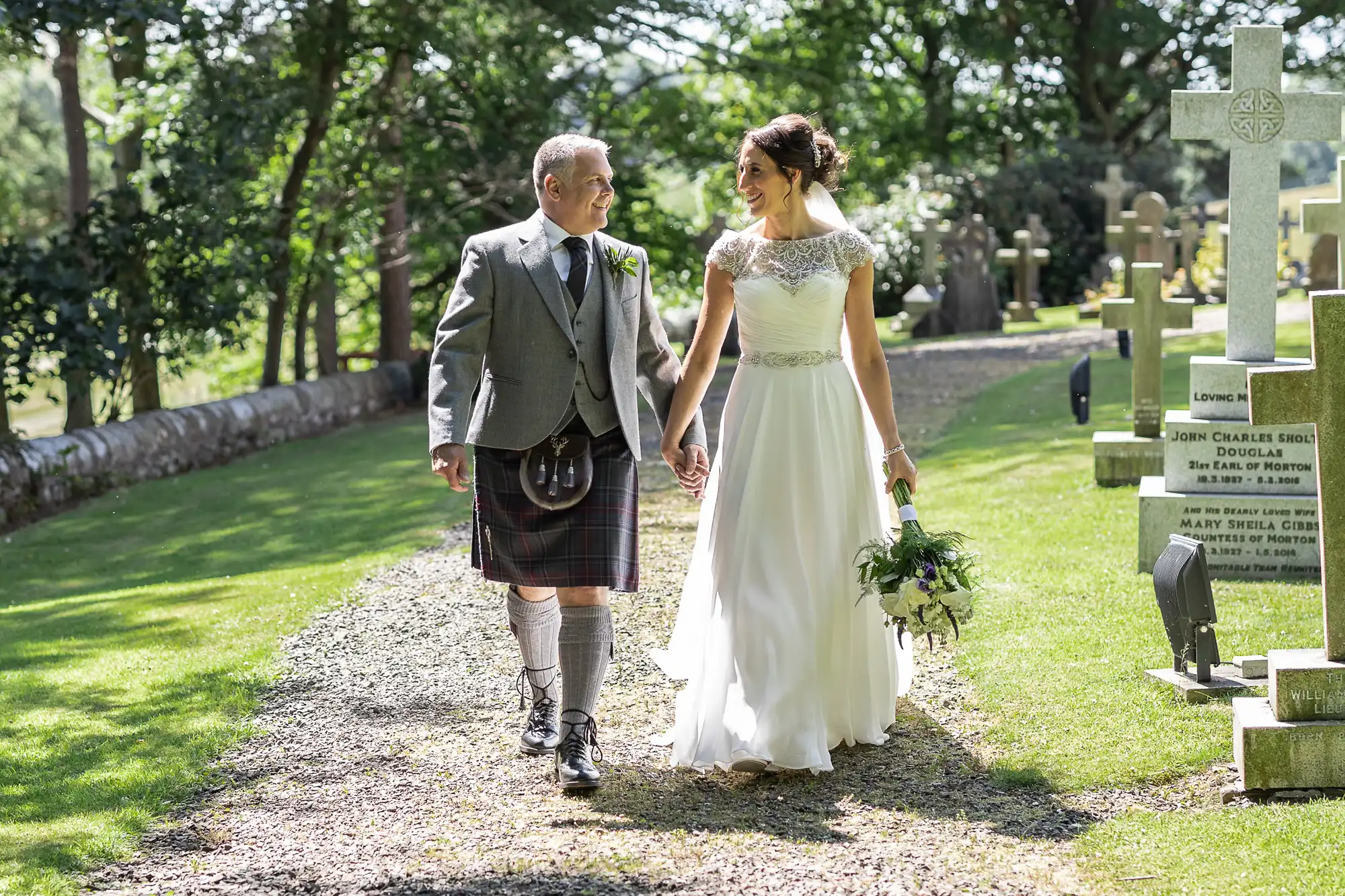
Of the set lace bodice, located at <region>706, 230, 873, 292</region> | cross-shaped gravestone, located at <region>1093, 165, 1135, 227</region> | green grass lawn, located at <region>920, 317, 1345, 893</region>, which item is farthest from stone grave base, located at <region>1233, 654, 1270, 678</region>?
cross-shaped gravestone, located at <region>1093, 165, 1135, 227</region>

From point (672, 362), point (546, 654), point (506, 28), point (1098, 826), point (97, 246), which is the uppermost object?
point (506, 28)

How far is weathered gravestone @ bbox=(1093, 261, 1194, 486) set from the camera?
9.13m

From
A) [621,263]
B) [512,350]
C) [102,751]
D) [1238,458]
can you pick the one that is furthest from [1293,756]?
[102,751]

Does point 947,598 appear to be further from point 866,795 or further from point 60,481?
point 60,481

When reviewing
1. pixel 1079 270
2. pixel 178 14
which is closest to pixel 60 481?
pixel 178 14

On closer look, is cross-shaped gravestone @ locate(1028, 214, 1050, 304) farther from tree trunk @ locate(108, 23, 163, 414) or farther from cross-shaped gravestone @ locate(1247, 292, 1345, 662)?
cross-shaped gravestone @ locate(1247, 292, 1345, 662)

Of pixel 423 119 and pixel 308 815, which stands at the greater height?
pixel 423 119

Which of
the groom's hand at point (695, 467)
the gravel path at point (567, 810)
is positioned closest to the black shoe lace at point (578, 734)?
the gravel path at point (567, 810)

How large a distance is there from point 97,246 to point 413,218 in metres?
6.04

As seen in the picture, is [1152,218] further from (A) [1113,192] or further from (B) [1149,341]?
(B) [1149,341]

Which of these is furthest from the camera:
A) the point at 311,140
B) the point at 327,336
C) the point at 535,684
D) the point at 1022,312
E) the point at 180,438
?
the point at 1022,312

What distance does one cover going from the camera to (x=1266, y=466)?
716 cm

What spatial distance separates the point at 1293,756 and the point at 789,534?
5.35 feet

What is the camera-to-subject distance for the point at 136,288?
14586 mm
